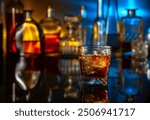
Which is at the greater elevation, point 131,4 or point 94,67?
point 131,4

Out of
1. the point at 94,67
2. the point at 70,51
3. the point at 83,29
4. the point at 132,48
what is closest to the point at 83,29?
the point at 83,29

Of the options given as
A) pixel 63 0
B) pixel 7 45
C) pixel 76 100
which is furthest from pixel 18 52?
pixel 76 100

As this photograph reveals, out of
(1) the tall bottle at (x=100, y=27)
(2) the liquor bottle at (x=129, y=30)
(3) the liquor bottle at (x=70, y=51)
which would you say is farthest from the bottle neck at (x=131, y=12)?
(3) the liquor bottle at (x=70, y=51)

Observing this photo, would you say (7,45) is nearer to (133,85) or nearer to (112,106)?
(133,85)

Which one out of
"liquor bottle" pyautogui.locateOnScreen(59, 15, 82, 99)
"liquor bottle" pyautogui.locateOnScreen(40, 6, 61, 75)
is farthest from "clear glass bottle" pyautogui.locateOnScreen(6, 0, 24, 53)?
"liquor bottle" pyautogui.locateOnScreen(59, 15, 82, 99)

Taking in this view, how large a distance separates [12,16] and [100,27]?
39cm

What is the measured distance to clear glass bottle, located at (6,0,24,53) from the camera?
1.87m

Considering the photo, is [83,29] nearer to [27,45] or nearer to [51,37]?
[51,37]

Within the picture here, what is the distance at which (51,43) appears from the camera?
1884mm

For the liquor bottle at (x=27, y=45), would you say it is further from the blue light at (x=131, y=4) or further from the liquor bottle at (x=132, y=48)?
the blue light at (x=131, y=4)

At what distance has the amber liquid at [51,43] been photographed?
74.0 inches

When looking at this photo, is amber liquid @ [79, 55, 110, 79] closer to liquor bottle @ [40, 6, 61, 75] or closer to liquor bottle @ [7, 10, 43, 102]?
liquor bottle @ [7, 10, 43, 102]

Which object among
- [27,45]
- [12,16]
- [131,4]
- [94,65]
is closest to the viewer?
[94,65]

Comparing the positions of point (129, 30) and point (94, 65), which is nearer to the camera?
point (94, 65)
